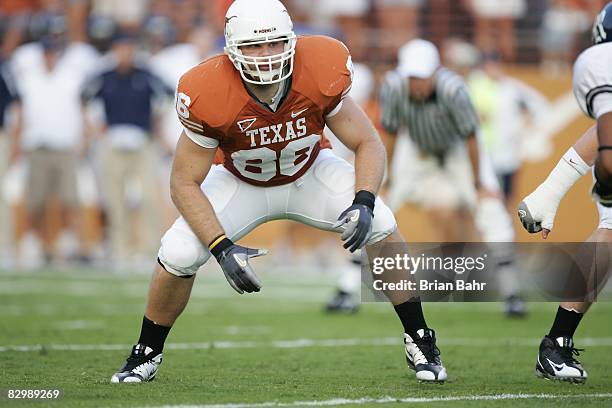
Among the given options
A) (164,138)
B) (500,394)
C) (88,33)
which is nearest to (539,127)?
(164,138)

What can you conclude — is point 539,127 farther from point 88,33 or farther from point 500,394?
point 500,394

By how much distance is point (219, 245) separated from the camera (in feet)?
14.5

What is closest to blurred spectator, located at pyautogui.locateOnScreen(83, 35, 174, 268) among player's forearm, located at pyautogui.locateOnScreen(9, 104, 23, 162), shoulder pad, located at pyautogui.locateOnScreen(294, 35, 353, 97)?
player's forearm, located at pyautogui.locateOnScreen(9, 104, 23, 162)

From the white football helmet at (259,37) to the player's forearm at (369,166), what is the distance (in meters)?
0.44

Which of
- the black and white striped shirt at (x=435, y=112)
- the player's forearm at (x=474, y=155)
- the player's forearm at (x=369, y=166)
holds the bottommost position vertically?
the player's forearm at (x=474, y=155)

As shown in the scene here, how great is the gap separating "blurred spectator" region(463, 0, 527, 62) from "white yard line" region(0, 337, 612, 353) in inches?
296

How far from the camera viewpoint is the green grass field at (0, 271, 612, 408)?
4266 mm

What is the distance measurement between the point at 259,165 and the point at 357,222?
563mm

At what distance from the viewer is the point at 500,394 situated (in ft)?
14.3

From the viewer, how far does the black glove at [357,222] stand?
14.3 feet

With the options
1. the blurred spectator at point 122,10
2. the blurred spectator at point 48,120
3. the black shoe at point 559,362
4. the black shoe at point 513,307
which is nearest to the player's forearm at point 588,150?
the black shoe at point 559,362

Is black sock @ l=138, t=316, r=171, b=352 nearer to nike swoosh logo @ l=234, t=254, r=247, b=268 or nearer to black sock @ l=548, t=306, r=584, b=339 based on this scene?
nike swoosh logo @ l=234, t=254, r=247, b=268

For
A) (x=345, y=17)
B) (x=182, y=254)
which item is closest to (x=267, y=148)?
(x=182, y=254)

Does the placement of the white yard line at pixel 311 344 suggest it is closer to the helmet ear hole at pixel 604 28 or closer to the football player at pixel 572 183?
the football player at pixel 572 183
